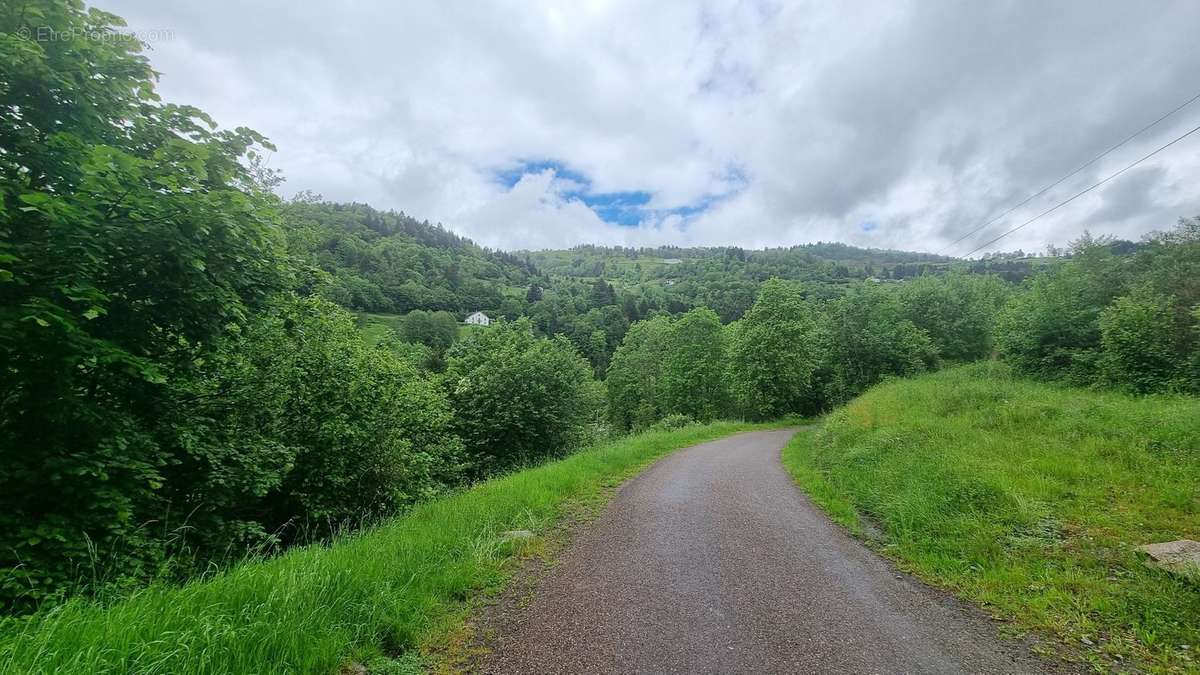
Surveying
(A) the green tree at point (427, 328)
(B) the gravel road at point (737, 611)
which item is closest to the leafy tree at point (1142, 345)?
(B) the gravel road at point (737, 611)

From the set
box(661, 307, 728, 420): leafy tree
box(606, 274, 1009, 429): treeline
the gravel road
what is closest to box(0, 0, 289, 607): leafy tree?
the gravel road

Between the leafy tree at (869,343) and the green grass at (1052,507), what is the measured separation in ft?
90.7

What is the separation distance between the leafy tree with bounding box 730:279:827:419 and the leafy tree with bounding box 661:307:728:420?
2.63 m

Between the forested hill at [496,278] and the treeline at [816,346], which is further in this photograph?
the forested hill at [496,278]

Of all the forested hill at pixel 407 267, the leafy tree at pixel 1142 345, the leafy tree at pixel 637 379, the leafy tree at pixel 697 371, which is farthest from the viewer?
the forested hill at pixel 407 267

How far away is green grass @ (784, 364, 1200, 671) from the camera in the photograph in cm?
384

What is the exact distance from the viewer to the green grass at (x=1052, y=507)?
3.84 m

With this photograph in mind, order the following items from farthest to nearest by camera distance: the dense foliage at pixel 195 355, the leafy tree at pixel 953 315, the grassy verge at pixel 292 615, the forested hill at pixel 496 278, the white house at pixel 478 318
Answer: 1. the white house at pixel 478 318
2. the forested hill at pixel 496 278
3. the leafy tree at pixel 953 315
4. the dense foliage at pixel 195 355
5. the grassy verge at pixel 292 615

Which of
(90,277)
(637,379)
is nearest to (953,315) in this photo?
(637,379)

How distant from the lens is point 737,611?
161 inches

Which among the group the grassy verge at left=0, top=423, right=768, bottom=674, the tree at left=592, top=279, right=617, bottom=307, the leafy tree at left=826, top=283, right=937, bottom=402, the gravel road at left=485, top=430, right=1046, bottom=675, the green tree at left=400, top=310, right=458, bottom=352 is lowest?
the gravel road at left=485, top=430, right=1046, bottom=675

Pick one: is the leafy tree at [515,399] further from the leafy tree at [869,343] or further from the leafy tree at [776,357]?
the leafy tree at [869,343]

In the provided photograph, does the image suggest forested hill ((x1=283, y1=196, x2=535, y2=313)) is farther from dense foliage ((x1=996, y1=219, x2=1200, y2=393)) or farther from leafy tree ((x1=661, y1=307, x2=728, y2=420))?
dense foliage ((x1=996, y1=219, x2=1200, y2=393))

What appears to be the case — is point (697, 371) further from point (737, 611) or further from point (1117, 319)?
point (737, 611)
